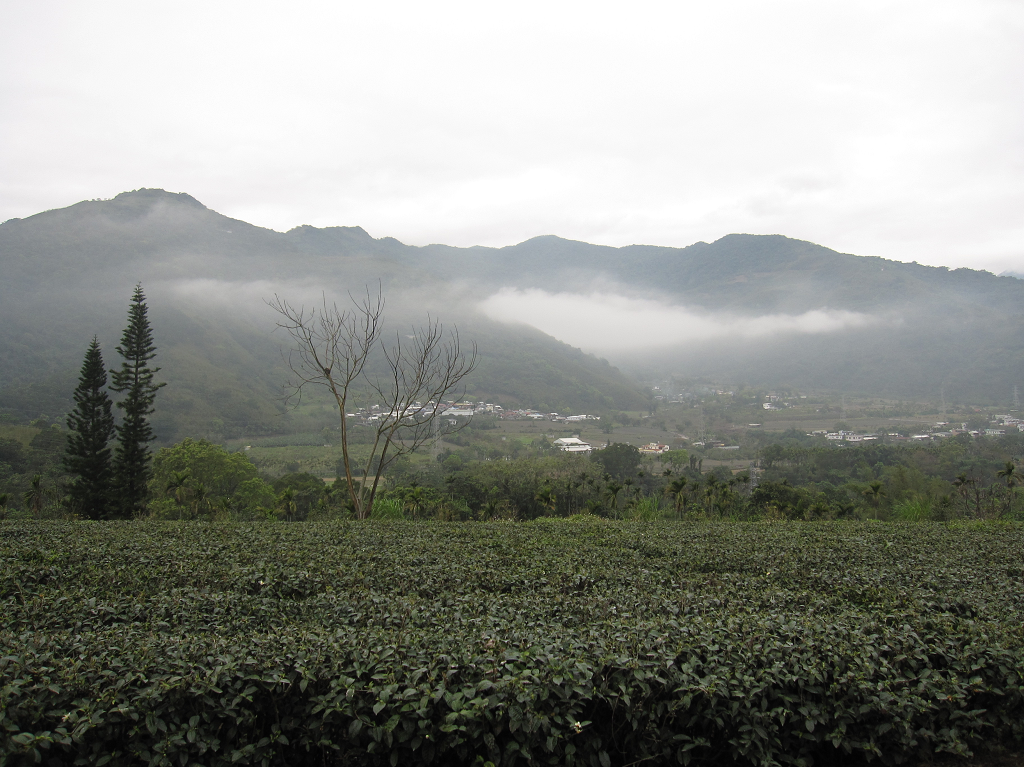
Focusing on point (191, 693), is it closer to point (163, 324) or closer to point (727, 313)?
point (163, 324)

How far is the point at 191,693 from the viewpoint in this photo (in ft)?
8.65

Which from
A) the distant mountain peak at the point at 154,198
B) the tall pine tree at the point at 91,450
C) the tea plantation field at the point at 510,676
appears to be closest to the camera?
the tea plantation field at the point at 510,676

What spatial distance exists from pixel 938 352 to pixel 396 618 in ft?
441

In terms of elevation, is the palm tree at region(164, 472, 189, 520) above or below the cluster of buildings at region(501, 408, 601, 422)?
above

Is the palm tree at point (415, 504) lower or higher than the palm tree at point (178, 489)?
higher

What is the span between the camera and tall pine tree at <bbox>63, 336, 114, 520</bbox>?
22.9 meters

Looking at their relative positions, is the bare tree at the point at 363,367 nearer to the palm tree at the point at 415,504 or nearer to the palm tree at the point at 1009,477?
the palm tree at the point at 415,504

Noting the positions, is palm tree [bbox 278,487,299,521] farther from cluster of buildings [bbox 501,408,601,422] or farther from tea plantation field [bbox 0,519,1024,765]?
cluster of buildings [bbox 501,408,601,422]

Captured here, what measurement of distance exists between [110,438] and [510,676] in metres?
27.7

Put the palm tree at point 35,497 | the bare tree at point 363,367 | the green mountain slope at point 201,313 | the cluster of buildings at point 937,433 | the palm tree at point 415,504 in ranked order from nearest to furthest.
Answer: the bare tree at point 363,367 → the palm tree at point 415,504 → the palm tree at point 35,497 → the cluster of buildings at point 937,433 → the green mountain slope at point 201,313

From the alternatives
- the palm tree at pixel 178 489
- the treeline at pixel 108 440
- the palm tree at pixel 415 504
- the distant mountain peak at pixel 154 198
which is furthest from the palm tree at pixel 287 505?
the distant mountain peak at pixel 154 198

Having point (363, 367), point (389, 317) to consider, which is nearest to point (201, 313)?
point (389, 317)

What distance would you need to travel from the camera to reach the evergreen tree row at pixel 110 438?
23.0 meters

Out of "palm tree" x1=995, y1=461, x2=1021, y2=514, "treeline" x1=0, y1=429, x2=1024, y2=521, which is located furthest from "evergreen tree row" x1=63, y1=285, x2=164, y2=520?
"palm tree" x1=995, y1=461, x2=1021, y2=514
